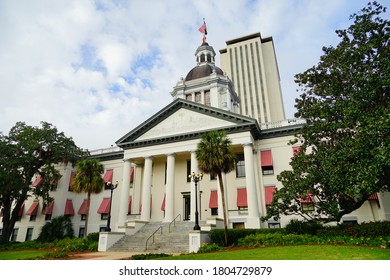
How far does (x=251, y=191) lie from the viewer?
912 inches

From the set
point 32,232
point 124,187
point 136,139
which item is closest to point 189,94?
point 136,139

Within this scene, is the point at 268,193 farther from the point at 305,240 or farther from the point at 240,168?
the point at 305,240

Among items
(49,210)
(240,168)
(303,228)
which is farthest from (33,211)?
(303,228)

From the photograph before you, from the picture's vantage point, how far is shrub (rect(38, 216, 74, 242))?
28236 mm

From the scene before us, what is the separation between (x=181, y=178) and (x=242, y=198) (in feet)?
24.7

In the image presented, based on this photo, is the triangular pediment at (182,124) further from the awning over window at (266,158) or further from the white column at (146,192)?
the white column at (146,192)

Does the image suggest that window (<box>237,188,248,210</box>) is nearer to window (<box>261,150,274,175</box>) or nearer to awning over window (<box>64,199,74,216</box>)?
window (<box>261,150,274,175</box>)

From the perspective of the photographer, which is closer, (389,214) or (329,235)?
(329,235)

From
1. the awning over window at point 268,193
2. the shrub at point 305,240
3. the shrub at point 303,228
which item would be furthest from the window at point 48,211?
the shrub at point 303,228

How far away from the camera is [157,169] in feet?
101

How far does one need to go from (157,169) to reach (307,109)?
18.9 meters

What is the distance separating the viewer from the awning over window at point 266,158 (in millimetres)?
26091

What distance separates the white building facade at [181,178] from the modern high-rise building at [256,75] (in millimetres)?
53996

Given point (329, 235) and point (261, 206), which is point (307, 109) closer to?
point (329, 235)
